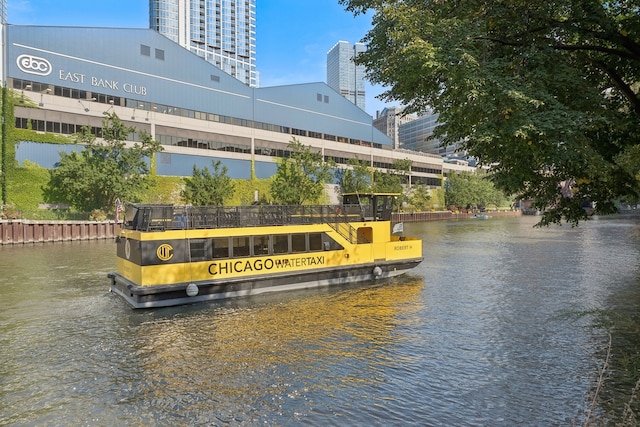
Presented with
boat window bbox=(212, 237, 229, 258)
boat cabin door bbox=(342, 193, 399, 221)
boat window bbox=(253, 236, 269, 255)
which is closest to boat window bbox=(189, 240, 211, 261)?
boat window bbox=(212, 237, 229, 258)

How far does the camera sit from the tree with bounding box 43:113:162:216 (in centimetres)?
4766

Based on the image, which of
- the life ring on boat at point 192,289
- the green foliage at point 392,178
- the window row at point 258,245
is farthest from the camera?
the green foliage at point 392,178

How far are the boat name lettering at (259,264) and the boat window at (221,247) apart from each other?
385 mm

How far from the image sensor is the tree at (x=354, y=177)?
7769cm

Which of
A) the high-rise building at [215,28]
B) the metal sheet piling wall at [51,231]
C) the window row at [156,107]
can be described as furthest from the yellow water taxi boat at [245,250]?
the high-rise building at [215,28]

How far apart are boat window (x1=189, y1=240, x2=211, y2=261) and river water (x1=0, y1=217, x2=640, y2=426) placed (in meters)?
2.05

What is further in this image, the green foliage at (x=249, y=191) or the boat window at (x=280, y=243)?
the green foliage at (x=249, y=191)

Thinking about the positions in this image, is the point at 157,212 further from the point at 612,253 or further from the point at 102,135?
the point at 102,135

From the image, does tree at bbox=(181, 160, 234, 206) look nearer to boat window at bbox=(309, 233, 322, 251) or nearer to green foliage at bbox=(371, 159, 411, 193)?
green foliage at bbox=(371, 159, 411, 193)

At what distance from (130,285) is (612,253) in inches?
1366

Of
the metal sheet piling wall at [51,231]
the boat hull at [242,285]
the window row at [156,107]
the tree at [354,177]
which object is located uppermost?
the window row at [156,107]

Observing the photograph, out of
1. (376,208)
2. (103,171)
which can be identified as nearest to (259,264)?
(376,208)

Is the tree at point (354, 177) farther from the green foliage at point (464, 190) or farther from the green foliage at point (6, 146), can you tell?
the green foliage at point (6, 146)

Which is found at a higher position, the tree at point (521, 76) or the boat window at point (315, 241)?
the tree at point (521, 76)
